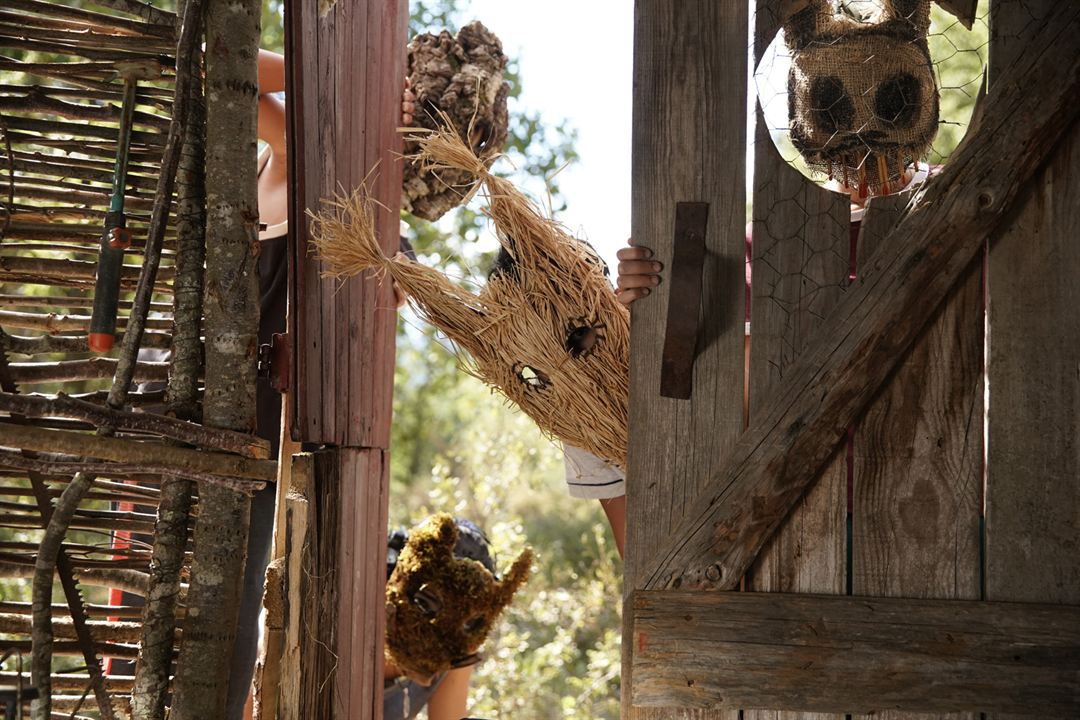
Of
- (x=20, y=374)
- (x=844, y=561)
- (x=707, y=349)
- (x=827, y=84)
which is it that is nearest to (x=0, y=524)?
(x=20, y=374)

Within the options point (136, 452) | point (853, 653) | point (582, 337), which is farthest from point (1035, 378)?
point (136, 452)

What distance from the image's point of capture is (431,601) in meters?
3.36

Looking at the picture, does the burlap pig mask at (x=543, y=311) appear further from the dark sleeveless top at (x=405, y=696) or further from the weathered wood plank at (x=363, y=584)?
the dark sleeveless top at (x=405, y=696)

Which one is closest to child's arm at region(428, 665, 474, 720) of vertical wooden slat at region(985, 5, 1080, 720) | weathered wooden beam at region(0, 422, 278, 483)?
weathered wooden beam at region(0, 422, 278, 483)

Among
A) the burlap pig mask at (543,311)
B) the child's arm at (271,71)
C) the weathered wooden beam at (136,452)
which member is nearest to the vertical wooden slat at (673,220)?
the burlap pig mask at (543,311)

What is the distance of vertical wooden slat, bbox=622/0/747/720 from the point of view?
6.33ft

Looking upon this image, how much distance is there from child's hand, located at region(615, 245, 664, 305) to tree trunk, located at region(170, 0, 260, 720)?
80cm

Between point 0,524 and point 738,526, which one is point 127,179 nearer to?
point 0,524

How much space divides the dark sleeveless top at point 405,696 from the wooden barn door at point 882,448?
177cm

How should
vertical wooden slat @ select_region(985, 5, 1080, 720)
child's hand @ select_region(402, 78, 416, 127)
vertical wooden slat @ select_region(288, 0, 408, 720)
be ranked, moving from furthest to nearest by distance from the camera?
child's hand @ select_region(402, 78, 416, 127)
vertical wooden slat @ select_region(288, 0, 408, 720)
vertical wooden slat @ select_region(985, 5, 1080, 720)

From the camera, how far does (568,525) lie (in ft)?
34.7

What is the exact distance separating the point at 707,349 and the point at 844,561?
49 centimetres

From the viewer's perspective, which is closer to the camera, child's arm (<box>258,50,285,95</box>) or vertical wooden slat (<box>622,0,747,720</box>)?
vertical wooden slat (<box>622,0,747,720</box>)

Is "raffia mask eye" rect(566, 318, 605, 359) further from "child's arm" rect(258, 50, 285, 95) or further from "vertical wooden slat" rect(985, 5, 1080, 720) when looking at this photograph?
"child's arm" rect(258, 50, 285, 95)
